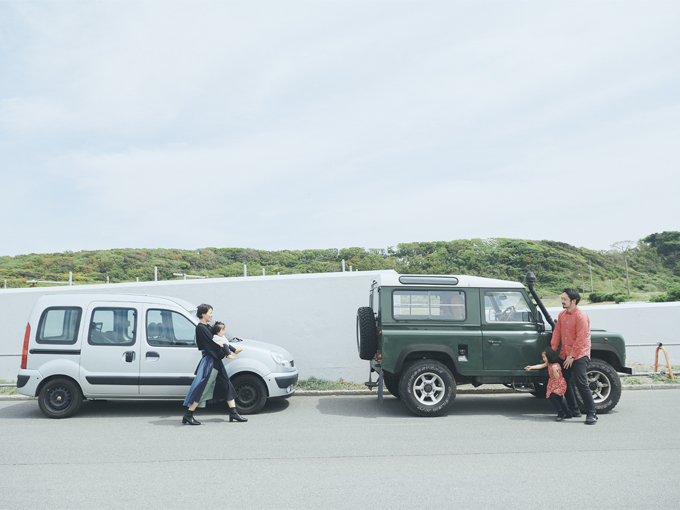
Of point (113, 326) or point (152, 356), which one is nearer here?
point (152, 356)

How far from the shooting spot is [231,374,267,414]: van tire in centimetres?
807

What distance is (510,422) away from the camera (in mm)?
7371

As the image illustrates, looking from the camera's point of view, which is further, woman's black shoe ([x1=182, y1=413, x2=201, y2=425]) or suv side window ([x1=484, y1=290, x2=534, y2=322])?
suv side window ([x1=484, y1=290, x2=534, y2=322])

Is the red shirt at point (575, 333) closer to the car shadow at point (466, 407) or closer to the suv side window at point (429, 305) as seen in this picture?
the car shadow at point (466, 407)

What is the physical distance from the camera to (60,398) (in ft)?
26.3

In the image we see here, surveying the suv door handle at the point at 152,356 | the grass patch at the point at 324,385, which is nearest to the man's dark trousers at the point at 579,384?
the grass patch at the point at 324,385

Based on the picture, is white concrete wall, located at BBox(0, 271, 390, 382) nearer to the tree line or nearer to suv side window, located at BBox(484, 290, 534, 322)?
suv side window, located at BBox(484, 290, 534, 322)

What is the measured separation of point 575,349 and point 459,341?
5.49 ft

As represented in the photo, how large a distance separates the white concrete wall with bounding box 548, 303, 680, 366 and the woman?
937cm

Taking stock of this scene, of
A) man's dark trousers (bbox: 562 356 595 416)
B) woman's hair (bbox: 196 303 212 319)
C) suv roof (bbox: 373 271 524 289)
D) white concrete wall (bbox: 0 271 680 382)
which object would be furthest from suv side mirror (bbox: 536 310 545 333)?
woman's hair (bbox: 196 303 212 319)

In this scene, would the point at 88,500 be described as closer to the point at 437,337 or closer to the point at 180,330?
the point at 180,330

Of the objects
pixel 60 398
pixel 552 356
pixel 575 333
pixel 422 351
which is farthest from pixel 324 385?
pixel 575 333

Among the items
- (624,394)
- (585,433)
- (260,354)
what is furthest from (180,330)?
(624,394)

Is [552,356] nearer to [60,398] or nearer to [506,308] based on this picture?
[506,308]
